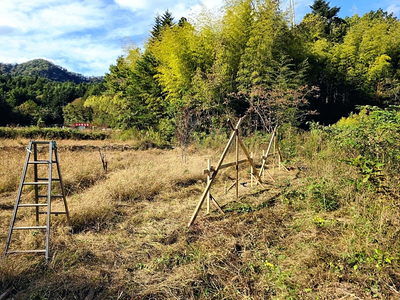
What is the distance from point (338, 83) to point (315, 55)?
2.46 meters

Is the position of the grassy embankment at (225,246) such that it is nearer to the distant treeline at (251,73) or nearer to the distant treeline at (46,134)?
the distant treeline at (251,73)

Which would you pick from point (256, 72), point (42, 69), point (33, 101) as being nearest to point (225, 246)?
point (256, 72)

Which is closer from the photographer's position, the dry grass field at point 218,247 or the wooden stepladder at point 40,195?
the dry grass field at point 218,247

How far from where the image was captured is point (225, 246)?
8.51 ft

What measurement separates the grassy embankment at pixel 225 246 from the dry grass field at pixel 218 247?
1cm

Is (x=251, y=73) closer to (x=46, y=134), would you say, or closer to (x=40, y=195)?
(x=40, y=195)

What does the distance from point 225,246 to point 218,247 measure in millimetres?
80

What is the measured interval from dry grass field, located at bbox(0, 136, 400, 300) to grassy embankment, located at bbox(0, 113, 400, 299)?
1 cm

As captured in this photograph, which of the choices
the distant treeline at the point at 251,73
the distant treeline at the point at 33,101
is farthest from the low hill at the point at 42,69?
the distant treeline at the point at 251,73

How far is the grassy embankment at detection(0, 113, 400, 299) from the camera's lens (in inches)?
78.0

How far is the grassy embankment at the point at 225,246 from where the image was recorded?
1.98 metres

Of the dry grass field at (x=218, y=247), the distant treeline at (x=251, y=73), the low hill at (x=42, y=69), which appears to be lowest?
the dry grass field at (x=218, y=247)

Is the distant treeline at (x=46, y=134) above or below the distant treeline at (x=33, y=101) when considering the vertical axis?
below

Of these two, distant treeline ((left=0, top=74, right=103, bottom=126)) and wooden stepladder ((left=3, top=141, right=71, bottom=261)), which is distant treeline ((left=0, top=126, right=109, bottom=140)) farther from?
distant treeline ((left=0, top=74, right=103, bottom=126))
